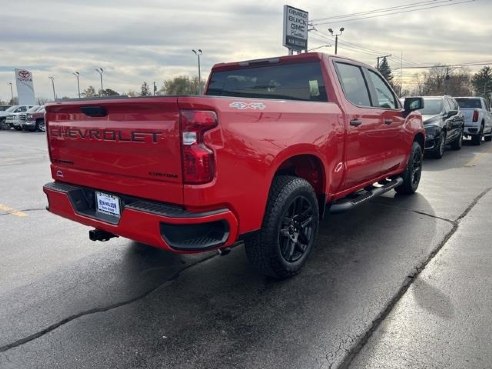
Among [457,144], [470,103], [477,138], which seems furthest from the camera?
[470,103]

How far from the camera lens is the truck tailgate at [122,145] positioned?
109 inches

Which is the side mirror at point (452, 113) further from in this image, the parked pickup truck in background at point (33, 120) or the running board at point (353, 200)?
the parked pickup truck in background at point (33, 120)

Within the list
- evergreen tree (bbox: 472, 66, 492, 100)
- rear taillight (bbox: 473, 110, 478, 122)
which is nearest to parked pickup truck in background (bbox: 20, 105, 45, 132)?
rear taillight (bbox: 473, 110, 478, 122)

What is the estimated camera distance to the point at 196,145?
106 inches

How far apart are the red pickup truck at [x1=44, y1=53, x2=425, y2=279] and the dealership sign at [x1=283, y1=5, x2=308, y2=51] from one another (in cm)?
1639

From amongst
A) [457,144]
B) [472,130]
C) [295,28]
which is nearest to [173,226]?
[457,144]

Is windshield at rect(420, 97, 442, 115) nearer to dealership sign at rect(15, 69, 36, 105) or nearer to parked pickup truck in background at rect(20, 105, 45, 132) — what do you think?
parked pickup truck in background at rect(20, 105, 45, 132)

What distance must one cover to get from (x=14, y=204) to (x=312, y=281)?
5069mm

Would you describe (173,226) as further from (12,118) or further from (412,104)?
(12,118)

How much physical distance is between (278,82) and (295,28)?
17.4 meters

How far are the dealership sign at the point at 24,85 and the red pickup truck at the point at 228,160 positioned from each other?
Answer: 45.7 m

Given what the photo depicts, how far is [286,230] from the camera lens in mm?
3625

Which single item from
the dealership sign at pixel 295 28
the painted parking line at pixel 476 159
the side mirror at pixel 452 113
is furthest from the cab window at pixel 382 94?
the dealership sign at pixel 295 28

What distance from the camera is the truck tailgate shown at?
278 cm
